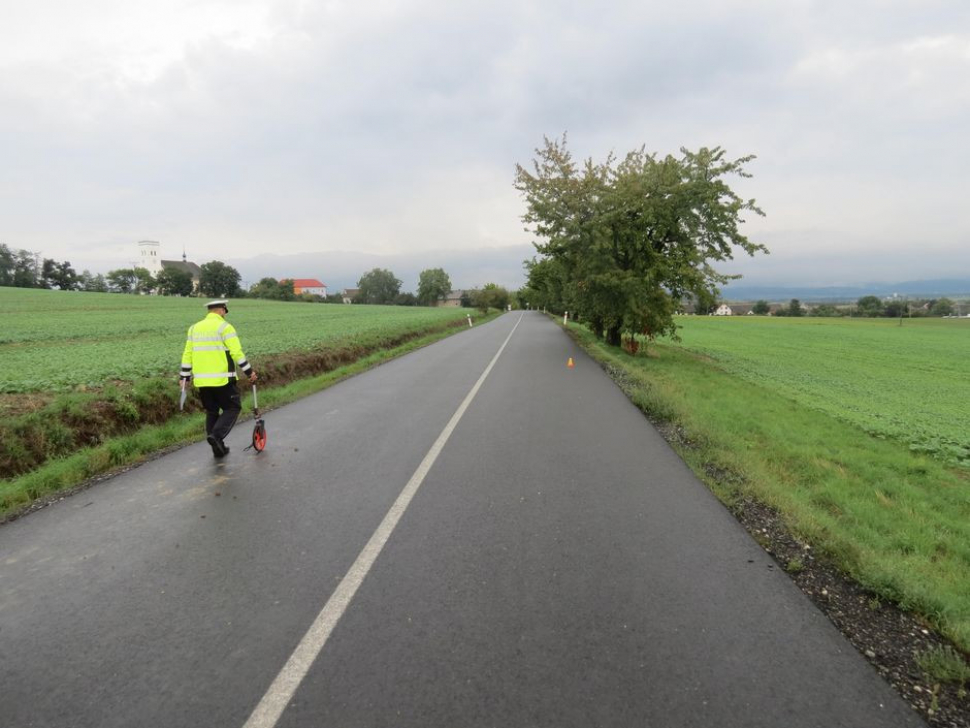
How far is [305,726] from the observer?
224cm

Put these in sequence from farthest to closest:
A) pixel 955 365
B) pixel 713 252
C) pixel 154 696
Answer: pixel 955 365 < pixel 713 252 < pixel 154 696

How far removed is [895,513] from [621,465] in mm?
2964

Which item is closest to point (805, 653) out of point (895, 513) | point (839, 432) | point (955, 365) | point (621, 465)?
point (621, 465)

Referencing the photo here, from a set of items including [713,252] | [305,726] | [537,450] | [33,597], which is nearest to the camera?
[305,726]

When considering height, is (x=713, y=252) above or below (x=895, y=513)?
above

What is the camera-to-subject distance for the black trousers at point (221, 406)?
6.18m

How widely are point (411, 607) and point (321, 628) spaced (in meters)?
0.54

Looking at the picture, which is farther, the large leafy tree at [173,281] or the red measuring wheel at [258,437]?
the large leafy tree at [173,281]

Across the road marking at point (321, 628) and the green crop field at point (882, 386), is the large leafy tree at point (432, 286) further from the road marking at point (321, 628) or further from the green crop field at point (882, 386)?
the road marking at point (321, 628)

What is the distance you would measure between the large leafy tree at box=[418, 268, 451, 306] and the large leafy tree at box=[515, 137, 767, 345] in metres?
125

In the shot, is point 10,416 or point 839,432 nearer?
point 10,416

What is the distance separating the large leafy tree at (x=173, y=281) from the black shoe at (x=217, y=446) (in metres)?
115

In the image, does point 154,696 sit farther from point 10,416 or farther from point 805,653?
point 10,416

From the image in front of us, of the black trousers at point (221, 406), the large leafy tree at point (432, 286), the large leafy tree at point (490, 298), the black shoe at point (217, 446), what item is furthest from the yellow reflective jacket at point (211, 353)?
the large leafy tree at point (432, 286)
